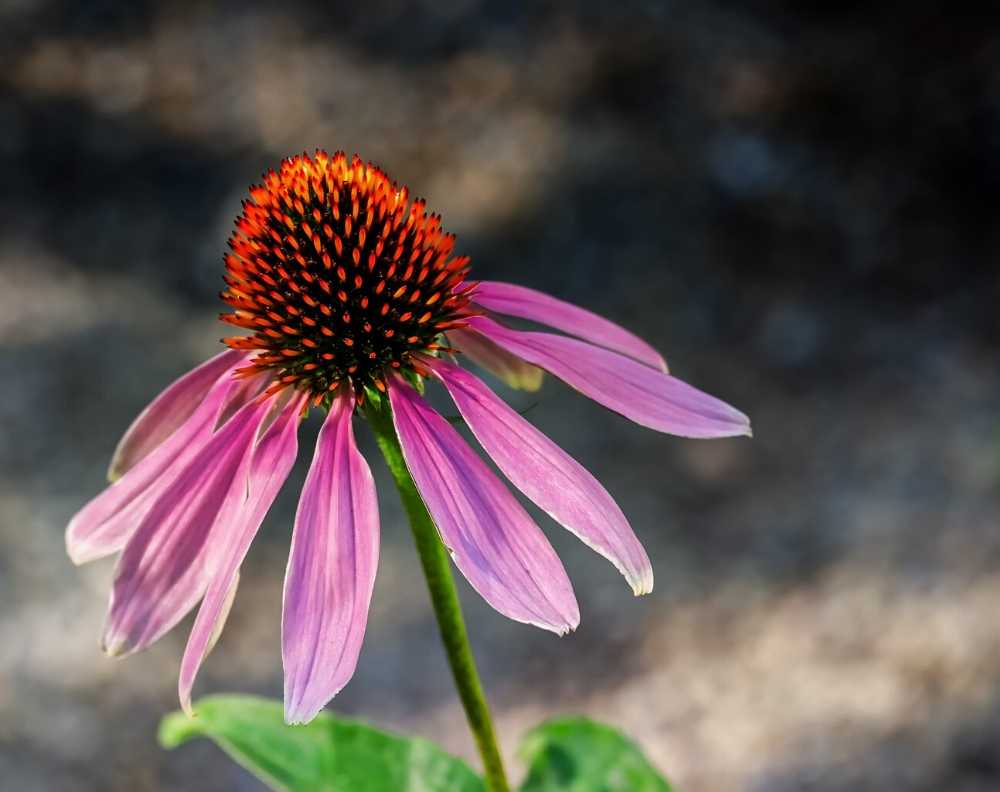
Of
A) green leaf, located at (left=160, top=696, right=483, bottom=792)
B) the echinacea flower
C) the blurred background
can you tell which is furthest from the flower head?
the blurred background

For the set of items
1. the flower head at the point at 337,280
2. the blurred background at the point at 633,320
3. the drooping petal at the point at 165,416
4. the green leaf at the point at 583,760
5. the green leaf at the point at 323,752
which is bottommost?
the green leaf at the point at 323,752

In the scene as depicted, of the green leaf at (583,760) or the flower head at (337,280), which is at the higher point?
the flower head at (337,280)

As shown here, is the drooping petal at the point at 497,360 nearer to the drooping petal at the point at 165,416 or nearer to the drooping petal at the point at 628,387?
the drooping petal at the point at 628,387

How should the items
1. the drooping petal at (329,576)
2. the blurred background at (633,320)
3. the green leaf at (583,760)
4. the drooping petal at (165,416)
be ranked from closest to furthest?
the drooping petal at (329,576) → the drooping petal at (165,416) → the green leaf at (583,760) → the blurred background at (633,320)

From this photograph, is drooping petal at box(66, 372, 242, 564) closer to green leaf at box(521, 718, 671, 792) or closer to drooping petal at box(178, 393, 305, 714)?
drooping petal at box(178, 393, 305, 714)

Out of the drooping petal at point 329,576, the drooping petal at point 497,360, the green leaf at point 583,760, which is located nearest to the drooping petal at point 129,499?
the drooping petal at point 329,576

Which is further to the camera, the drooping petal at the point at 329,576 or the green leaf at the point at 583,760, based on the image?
the green leaf at the point at 583,760

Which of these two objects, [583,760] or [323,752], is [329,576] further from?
[583,760]
